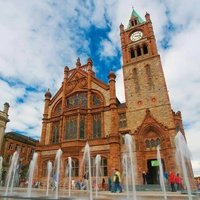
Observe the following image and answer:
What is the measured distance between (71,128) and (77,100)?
5.95 meters

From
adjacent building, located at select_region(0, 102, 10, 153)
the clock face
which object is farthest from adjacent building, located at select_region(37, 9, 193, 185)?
adjacent building, located at select_region(0, 102, 10, 153)

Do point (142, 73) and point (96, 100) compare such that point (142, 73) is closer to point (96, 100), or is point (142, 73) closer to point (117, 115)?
point (117, 115)

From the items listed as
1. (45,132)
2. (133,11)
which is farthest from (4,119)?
(133,11)

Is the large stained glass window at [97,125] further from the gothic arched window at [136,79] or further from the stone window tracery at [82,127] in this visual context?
the gothic arched window at [136,79]

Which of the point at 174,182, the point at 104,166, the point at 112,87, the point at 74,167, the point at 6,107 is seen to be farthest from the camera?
the point at 6,107

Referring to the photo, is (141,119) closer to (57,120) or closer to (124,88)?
(124,88)

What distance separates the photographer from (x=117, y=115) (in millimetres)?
31031

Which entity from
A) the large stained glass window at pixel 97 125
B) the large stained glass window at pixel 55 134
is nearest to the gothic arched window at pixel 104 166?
the large stained glass window at pixel 97 125

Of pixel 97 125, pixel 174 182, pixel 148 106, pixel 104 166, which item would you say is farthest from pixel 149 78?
pixel 174 182

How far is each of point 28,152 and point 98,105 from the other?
3226 cm

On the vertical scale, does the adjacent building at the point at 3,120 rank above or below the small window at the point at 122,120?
above

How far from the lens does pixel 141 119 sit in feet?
95.3

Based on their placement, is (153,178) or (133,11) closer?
(153,178)

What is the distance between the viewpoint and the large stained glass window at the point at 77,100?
116 feet
